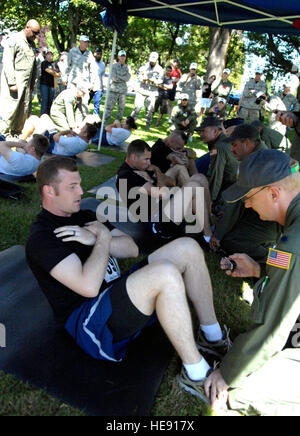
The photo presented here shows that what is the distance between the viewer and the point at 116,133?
7.71 meters

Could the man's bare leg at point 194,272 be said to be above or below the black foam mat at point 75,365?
above

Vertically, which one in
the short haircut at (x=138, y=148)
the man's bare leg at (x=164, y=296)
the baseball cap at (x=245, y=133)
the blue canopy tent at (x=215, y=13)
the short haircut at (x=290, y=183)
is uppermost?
the blue canopy tent at (x=215, y=13)

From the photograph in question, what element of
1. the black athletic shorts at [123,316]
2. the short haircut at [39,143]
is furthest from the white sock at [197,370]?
the short haircut at [39,143]

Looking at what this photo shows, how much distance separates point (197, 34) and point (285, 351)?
32801 millimetres

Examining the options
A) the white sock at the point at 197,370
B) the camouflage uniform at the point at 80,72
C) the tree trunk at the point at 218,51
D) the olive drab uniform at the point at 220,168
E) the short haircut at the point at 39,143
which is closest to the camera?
the white sock at the point at 197,370

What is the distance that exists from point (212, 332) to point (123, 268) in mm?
1295

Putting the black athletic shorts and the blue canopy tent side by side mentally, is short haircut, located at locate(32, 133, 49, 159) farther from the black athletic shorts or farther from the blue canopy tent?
the black athletic shorts

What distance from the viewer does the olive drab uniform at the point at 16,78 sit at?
6105 millimetres

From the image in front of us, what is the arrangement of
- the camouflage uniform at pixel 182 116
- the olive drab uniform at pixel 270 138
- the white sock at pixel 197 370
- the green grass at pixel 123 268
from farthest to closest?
→ the camouflage uniform at pixel 182 116 → the olive drab uniform at pixel 270 138 → the white sock at pixel 197 370 → the green grass at pixel 123 268

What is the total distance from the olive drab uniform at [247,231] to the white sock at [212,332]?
1122 millimetres

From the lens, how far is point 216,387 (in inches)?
73.0

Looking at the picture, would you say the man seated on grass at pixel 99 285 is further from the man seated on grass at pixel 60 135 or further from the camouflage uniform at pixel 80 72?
the camouflage uniform at pixel 80 72

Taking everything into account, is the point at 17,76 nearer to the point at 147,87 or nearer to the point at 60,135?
the point at 60,135

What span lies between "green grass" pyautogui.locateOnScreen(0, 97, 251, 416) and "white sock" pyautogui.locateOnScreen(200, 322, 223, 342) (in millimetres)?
262
